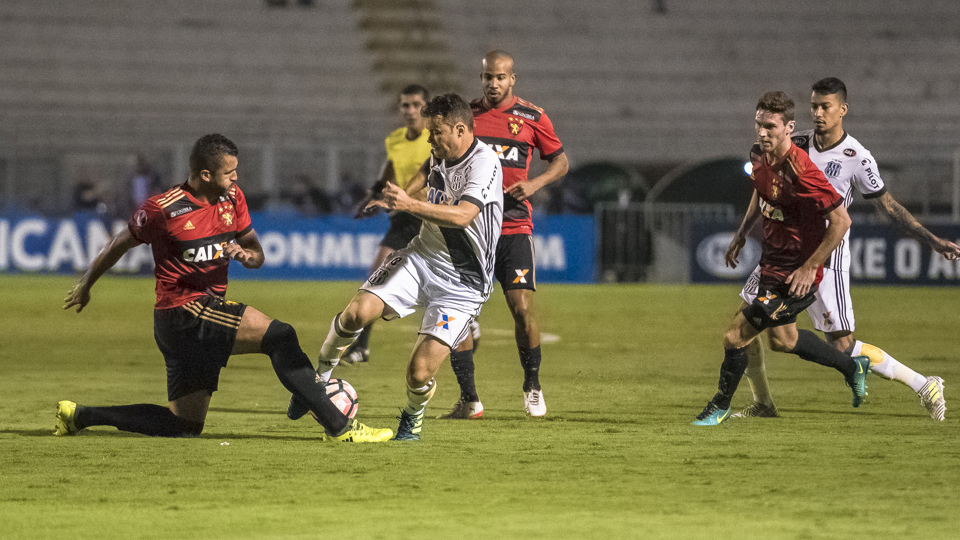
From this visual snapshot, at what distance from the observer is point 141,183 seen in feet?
68.9

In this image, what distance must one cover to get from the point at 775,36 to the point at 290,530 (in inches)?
1012

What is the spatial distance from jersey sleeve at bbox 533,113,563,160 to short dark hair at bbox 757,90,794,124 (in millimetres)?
1599

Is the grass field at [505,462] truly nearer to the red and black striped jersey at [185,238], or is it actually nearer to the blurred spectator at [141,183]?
the red and black striped jersey at [185,238]

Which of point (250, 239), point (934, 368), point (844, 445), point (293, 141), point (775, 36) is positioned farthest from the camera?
point (775, 36)

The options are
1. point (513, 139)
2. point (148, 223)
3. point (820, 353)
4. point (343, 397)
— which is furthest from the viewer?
point (513, 139)

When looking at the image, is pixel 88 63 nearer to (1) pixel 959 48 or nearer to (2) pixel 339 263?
(2) pixel 339 263

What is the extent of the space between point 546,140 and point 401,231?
99.5 inches

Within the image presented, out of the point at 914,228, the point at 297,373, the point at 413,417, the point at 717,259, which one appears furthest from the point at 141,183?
the point at 914,228

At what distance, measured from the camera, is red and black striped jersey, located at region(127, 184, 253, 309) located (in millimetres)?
6551

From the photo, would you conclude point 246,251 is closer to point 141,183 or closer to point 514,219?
point 514,219

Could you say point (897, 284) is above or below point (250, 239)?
below

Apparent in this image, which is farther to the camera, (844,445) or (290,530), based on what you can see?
(844,445)

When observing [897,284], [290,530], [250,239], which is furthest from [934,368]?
[897,284]

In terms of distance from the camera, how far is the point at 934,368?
10.5m
